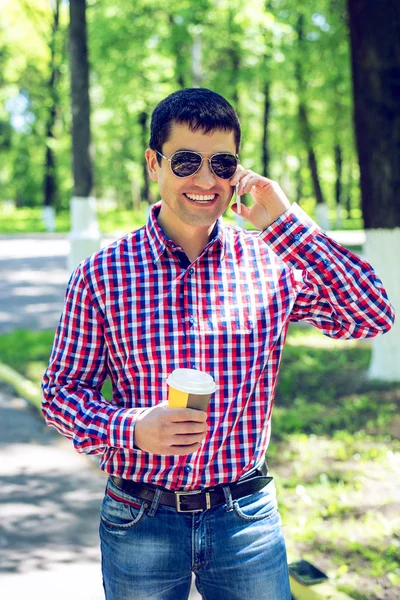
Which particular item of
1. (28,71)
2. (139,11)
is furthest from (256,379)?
(28,71)

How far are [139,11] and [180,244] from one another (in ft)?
68.6

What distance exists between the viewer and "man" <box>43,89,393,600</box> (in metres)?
2.10

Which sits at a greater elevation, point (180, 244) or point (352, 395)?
point (180, 244)

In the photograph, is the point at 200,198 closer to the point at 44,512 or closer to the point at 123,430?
the point at 123,430

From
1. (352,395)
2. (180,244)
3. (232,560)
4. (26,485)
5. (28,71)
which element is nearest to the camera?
(232,560)

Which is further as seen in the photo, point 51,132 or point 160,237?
point 51,132

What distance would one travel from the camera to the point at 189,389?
5.84 ft

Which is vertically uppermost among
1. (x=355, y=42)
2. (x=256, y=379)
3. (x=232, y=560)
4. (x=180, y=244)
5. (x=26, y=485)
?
(x=355, y=42)

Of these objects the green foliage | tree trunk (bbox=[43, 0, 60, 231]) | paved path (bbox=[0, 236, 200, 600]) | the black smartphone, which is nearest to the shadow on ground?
paved path (bbox=[0, 236, 200, 600])

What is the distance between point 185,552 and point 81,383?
52cm

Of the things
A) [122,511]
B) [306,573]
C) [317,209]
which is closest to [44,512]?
[306,573]

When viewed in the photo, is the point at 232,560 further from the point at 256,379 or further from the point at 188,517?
the point at 256,379

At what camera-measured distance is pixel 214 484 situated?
7.00 ft

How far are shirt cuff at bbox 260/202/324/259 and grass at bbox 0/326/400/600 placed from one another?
2.24m
